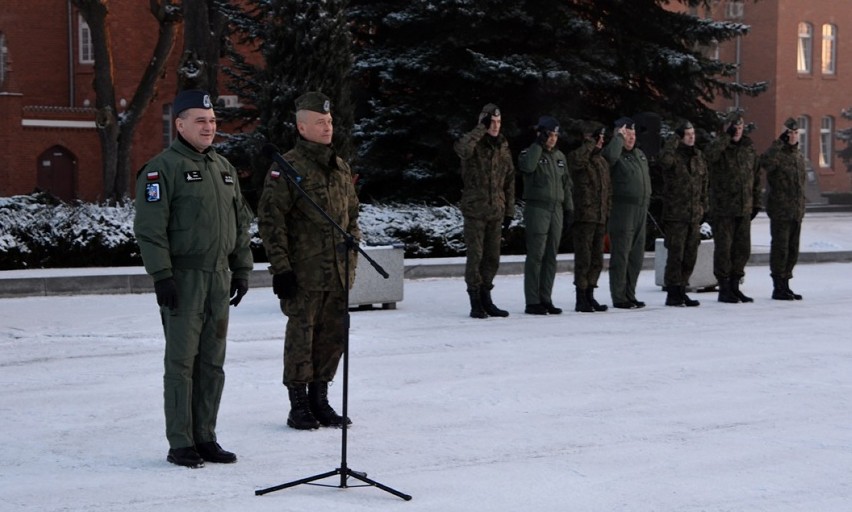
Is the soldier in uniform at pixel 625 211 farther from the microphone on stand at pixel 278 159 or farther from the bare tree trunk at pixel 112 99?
the bare tree trunk at pixel 112 99

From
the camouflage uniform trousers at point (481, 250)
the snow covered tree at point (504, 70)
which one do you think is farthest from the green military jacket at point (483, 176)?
the snow covered tree at point (504, 70)

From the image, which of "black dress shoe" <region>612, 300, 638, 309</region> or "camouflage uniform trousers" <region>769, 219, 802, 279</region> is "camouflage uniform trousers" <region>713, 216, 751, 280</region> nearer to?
"camouflage uniform trousers" <region>769, 219, 802, 279</region>

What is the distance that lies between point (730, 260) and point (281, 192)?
9665 millimetres

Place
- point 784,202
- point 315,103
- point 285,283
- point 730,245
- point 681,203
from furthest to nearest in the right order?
point 784,202, point 730,245, point 681,203, point 315,103, point 285,283

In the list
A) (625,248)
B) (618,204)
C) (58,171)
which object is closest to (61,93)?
(58,171)

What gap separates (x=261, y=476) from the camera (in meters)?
7.26

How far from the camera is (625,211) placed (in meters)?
16.2

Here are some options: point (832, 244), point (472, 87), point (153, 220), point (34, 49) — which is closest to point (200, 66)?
point (472, 87)

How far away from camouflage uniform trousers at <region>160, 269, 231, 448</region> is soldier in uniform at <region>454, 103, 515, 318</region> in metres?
7.31

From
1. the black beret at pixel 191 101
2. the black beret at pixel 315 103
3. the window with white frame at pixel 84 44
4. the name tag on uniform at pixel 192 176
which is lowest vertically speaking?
the name tag on uniform at pixel 192 176

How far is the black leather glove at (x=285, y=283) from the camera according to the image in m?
8.35

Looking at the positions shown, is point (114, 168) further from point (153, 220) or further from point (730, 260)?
point (153, 220)

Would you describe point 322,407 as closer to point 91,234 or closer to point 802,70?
point 91,234

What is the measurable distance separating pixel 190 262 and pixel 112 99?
26848 mm
